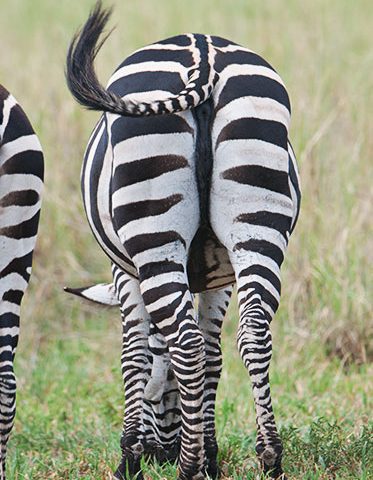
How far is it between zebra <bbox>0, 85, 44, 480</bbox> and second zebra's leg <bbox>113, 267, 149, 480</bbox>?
0.60 metres

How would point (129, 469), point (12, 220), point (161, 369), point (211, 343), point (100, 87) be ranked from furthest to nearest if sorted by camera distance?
point (161, 369) → point (211, 343) → point (129, 469) → point (12, 220) → point (100, 87)

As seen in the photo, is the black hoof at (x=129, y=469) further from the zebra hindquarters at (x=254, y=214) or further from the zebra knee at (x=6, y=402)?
the zebra hindquarters at (x=254, y=214)

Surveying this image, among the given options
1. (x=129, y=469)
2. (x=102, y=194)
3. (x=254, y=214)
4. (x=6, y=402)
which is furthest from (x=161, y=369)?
(x=254, y=214)

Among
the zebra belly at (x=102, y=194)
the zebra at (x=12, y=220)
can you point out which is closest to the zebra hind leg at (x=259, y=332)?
the zebra belly at (x=102, y=194)

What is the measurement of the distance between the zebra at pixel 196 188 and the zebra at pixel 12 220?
39 cm

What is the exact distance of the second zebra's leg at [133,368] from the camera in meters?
4.37

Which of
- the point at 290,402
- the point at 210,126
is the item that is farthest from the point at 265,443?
the point at 290,402

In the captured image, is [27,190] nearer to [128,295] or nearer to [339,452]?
[128,295]

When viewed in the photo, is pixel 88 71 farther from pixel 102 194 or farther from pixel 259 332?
pixel 259 332

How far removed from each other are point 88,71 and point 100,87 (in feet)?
0.38

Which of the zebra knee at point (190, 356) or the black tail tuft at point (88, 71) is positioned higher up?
the black tail tuft at point (88, 71)

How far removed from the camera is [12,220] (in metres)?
3.97

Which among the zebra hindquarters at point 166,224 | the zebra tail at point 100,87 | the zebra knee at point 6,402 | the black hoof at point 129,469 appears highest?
the zebra tail at point 100,87

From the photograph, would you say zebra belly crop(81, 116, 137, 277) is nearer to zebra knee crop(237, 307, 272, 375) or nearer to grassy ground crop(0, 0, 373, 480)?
zebra knee crop(237, 307, 272, 375)
